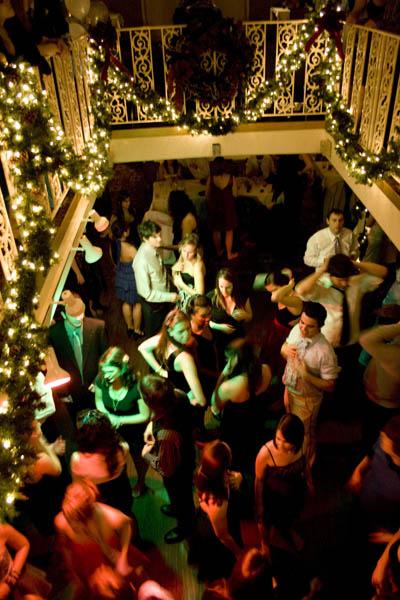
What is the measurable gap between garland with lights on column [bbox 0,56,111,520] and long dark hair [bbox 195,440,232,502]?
1.00m

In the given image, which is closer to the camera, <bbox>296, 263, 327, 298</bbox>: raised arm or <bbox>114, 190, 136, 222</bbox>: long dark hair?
<bbox>296, 263, 327, 298</bbox>: raised arm

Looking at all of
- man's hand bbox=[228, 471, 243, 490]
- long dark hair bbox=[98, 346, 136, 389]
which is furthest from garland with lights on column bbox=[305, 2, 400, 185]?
man's hand bbox=[228, 471, 243, 490]

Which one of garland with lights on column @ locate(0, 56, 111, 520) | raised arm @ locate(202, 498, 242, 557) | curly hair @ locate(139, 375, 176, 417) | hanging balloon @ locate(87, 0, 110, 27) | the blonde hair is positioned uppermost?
hanging balloon @ locate(87, 0, 110, 27)

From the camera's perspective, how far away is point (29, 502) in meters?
2.97

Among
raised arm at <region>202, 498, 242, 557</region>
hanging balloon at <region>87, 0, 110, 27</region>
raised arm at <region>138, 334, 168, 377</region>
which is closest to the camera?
raised arm at <region>202, 498, 242, 557</region>

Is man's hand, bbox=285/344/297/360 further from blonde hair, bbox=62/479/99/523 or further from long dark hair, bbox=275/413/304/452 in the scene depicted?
blonde hair, bbox=62/479/99/523

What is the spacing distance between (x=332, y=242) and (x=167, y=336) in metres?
2.40

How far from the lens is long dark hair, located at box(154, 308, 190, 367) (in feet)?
11.8

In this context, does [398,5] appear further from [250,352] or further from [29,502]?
[29,502]

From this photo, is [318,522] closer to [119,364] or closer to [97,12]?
[119,364]

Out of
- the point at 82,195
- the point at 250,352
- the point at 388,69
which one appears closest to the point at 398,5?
the point at 388,69

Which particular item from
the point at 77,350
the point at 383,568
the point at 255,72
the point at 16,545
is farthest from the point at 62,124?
the point at 383,568

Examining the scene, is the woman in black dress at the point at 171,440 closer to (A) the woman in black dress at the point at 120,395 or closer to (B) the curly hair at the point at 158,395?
(B) the curly hair at the point at 158,395

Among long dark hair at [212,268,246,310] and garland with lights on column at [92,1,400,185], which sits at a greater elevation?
garland with lights on column at [92,1,400,185]
